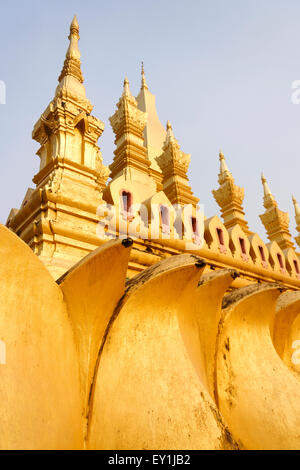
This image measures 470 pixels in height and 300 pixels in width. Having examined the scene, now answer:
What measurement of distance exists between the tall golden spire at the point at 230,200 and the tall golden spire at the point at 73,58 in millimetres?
6379

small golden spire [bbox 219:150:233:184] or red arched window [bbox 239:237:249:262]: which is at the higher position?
small golden spire [bbox 219:150:233:184]

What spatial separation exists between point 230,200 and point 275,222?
294cm

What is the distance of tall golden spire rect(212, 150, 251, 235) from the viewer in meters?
11.3

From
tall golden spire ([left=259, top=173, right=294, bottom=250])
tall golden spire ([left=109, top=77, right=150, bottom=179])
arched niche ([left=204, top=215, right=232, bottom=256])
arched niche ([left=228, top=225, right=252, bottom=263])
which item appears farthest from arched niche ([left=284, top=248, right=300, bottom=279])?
tall golden spire ([left=109, top=77, right=150, bottom=179])

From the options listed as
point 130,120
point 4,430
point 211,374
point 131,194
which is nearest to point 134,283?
point 211,374

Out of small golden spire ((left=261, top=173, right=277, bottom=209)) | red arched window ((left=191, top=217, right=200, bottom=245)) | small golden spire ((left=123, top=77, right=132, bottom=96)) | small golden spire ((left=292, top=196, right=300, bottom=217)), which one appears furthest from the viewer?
small golden spire ((left=292, top=196, right=300, bottom=217))

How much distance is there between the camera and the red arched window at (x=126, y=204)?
5890 mm

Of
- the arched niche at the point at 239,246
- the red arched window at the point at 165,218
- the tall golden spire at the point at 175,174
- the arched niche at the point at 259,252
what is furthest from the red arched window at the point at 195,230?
the tall golden spire at the point at 175,174

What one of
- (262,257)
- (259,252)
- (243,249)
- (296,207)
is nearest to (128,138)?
(243,249)

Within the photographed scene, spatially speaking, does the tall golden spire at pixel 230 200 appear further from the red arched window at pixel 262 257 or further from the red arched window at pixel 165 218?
the red arched window at pixel 165 218

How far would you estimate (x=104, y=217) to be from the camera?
5535 millimetres

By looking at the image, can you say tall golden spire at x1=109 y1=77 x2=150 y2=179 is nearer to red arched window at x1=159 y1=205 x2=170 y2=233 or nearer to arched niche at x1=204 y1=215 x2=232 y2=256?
red arched window at x1=159 y1=205 x2=170 y2=233

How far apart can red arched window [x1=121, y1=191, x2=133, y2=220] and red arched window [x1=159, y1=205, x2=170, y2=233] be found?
2.14ft
